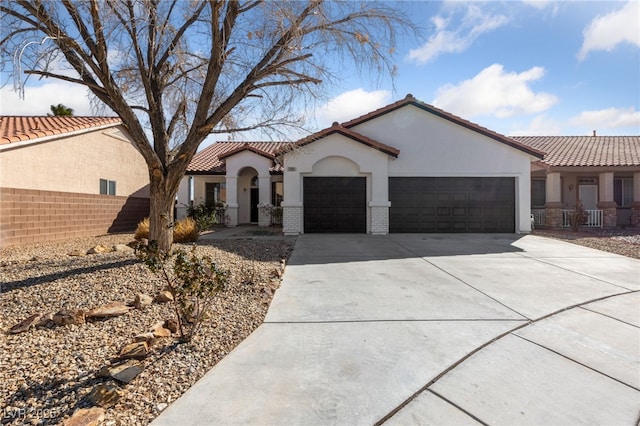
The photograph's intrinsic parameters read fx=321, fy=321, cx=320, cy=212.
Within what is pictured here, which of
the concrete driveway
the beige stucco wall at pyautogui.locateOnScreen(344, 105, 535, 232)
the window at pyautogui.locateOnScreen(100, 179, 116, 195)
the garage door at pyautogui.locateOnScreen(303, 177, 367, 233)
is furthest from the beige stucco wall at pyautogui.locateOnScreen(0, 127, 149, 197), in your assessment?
the beige stucco wall at pyautogui.locateOnScreen(344, 105, 535, 232)

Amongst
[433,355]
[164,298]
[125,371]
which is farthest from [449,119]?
[125,371]

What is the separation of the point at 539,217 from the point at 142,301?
20180 millimetres

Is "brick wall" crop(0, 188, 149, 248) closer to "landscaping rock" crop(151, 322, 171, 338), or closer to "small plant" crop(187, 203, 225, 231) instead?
"small plant" crop(187, 203, 225, 231)

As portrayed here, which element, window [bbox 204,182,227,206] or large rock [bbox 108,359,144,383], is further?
window [bbox 204,182,227,206]

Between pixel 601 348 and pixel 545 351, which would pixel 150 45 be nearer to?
pixel 545 351

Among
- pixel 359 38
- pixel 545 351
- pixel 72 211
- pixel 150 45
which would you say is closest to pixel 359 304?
pixel 545 351

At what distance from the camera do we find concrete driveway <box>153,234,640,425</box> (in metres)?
2.63

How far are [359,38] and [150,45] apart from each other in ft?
13.8

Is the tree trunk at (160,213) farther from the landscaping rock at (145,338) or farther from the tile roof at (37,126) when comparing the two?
the tile roof at (37,126)

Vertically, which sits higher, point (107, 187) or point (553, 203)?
point (107, 187)

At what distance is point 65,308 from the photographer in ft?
14.3

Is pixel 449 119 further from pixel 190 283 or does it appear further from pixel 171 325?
pixel 171 325

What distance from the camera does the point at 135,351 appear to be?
3.21 m

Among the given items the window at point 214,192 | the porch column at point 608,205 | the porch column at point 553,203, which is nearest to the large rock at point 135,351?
the window at point 214,192
